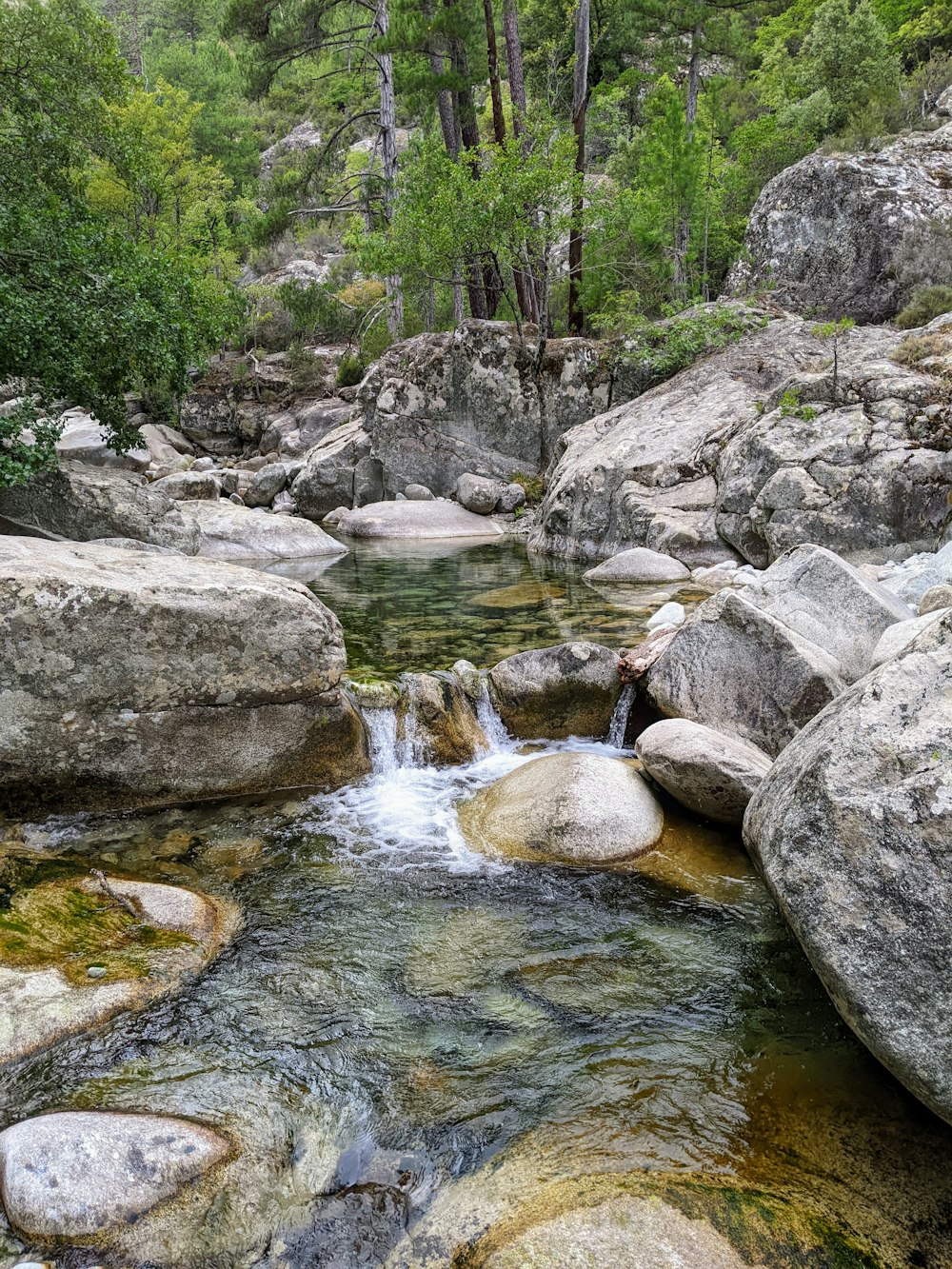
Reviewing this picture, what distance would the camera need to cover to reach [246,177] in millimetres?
44000

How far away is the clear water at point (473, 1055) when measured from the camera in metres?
2.58

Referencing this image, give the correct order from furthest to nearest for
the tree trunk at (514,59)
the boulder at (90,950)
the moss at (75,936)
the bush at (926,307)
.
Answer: the tree trunk at (514,59) < the bush at (926,307) < the moss at (75,936) < the boulder at (90,950)

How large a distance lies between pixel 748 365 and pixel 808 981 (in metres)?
14.1

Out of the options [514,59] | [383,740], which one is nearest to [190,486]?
[514,59]

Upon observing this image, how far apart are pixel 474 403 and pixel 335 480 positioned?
423 centimetres

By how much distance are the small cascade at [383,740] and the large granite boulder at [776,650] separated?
2.14 metres

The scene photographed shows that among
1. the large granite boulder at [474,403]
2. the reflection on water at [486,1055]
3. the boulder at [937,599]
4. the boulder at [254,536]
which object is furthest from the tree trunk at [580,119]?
the reflection on water at [486,1055]

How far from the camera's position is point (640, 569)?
1137cm

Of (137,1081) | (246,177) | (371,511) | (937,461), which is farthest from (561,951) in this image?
(246,177)

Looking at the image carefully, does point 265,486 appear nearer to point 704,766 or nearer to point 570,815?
point 570,815

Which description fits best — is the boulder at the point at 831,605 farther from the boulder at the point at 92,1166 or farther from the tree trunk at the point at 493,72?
the tree trunk at the point at 493,72

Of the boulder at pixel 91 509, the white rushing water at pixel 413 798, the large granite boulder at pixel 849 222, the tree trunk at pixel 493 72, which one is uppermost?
the tree trunk at pixel 493 72

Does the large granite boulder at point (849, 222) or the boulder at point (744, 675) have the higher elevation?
the large granite boulder at point (849, 222)

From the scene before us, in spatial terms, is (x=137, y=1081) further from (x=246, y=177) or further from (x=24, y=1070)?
(x=246, y=177)
